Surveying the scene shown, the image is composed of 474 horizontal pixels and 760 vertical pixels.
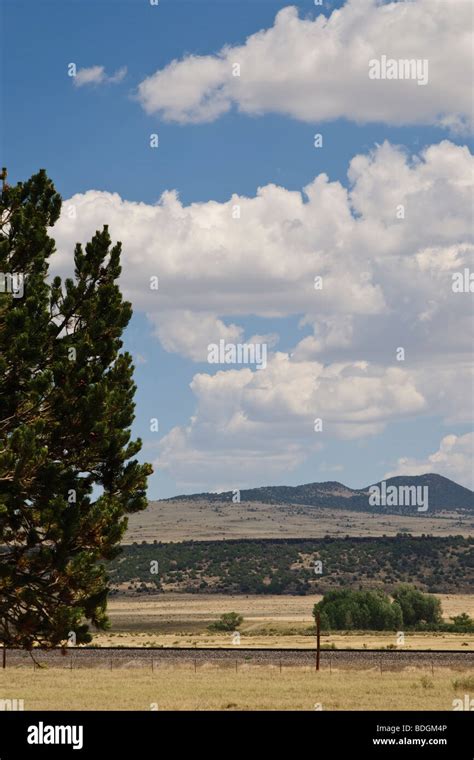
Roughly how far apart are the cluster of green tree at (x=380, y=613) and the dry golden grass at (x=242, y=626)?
2849 millimetres

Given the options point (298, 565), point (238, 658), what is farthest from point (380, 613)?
point (298, 565)

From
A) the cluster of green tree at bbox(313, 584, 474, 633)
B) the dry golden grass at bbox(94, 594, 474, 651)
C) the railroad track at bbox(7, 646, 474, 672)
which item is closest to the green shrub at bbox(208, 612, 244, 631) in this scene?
the dry golden grass at bbox(94, 594, 474, 651)

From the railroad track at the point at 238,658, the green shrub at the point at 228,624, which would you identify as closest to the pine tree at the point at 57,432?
the railroad track at the point at 238,658

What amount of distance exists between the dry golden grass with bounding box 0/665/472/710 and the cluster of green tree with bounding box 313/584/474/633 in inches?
1628

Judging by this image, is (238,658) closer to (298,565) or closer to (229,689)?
(229,689)

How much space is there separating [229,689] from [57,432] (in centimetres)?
1409

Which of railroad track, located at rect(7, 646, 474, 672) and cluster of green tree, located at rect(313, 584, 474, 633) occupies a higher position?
railroad track, located at rect(7, 646, 474, 672)

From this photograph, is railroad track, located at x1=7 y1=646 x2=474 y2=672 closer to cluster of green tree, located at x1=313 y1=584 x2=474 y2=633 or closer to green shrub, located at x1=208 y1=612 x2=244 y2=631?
cluster of green tree, located at x1=313 y1=584 x2=474 y2=633

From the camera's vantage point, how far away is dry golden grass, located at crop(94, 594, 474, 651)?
70.4 meters

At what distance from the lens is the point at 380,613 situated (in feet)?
289
